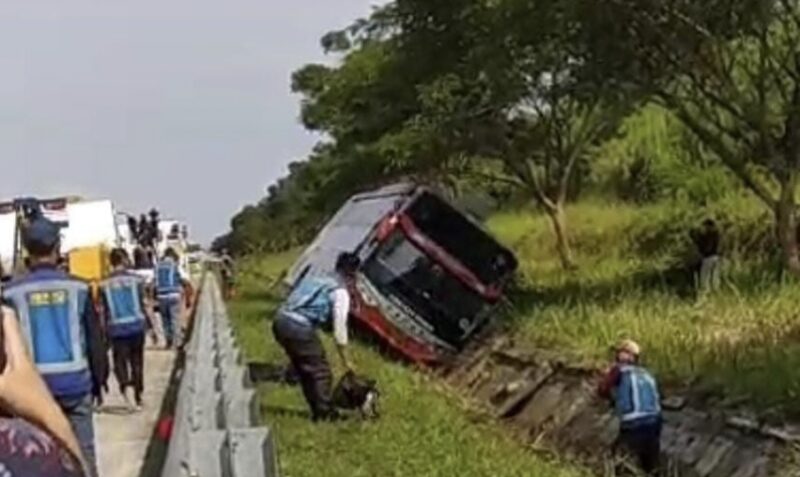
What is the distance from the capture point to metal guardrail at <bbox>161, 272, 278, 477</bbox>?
6801 millimetres

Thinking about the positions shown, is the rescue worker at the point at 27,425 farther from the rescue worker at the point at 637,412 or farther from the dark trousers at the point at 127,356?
the dark trousers at the point at 127,356

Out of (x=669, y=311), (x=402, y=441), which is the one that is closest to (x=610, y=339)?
(x=669, y=311)

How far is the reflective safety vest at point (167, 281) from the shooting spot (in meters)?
30.0

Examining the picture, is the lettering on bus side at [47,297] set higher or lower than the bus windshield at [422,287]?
higher

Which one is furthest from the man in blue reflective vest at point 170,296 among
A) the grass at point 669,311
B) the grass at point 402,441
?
the grass at point 402,441

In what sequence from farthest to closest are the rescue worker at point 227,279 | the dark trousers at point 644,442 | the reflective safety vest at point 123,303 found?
the rescue worker at point 227,279, the reflective safety vest at point 123,303, the dark trousers at point 644,442

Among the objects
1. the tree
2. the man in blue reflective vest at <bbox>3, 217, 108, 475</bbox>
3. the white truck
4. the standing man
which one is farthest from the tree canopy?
the man in blue reflective vest at <bbox>3, 217, 108, 475</bbox>

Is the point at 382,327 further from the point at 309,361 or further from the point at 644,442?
the point at 644,442

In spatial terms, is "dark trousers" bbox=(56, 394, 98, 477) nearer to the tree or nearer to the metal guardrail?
the metal guardrail

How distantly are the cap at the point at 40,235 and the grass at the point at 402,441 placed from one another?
17.1 ft

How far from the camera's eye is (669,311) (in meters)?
24.8

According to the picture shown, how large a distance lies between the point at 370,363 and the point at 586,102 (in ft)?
28.1

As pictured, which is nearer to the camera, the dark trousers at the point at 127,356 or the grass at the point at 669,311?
the grass at the point at 669,311

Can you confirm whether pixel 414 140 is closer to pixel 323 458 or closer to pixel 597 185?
pixel 597 185
